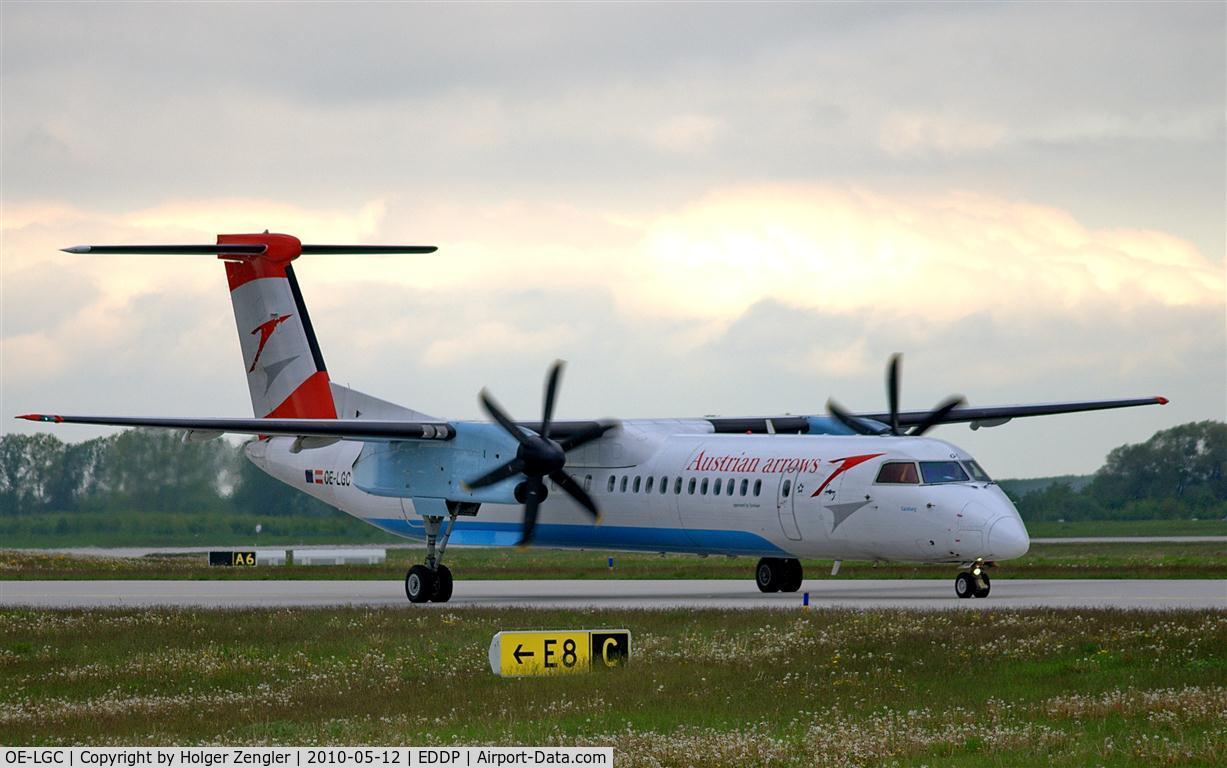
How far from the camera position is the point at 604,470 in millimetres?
35938

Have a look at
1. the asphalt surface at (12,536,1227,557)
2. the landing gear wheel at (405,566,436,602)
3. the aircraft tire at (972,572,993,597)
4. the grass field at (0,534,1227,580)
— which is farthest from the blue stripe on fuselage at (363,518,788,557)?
the asphalt surface at (12,536,1227,557)

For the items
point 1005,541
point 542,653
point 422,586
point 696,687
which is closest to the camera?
point 696,687

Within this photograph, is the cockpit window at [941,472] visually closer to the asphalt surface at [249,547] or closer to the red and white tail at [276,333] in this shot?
the red and white tail at [276,333]

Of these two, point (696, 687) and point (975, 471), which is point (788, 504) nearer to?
point (975, 471)

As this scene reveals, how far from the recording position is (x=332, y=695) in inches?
770

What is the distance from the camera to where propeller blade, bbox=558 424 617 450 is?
1385 inches

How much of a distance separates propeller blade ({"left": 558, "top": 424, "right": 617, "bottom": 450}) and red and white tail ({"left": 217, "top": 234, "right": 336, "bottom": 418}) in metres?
7.19

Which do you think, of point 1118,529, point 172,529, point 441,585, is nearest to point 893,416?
point 441,585

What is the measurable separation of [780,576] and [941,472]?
6042 millimetres

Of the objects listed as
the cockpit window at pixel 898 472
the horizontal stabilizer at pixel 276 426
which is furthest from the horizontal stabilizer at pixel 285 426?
the cockpit window at pixel 898 472

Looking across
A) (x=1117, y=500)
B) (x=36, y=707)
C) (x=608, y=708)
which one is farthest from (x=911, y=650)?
(x=1117, y=500)

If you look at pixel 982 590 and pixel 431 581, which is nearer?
pixel 982 590

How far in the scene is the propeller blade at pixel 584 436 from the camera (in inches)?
1385

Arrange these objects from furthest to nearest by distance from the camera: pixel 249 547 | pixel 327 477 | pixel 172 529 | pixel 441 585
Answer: pixel 249 547 → pixel 172 529 → pixel 327 477 → pixel 441 585
